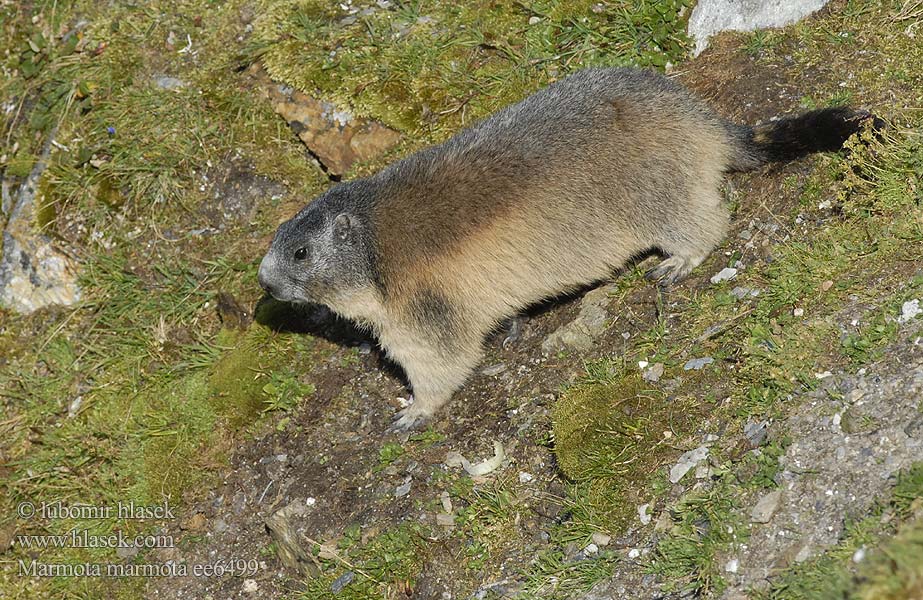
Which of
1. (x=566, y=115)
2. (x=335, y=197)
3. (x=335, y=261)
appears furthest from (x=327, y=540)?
(x=566, y=115)

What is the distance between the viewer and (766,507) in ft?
18.2

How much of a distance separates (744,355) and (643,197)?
5.87 ft

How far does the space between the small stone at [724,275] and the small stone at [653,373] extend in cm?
110

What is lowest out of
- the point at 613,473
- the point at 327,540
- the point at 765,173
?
the point at 327,540

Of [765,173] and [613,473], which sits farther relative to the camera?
[765,173]

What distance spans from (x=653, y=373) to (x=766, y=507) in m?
1.76

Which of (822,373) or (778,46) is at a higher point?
(778,46)

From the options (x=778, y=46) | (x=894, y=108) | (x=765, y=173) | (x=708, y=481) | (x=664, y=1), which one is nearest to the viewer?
(x=708, y=481)

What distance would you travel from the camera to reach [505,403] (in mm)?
7859

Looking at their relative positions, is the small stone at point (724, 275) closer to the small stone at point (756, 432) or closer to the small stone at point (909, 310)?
the small stone at point (909, 310)

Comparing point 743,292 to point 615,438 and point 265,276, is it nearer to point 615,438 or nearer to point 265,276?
point 615,438

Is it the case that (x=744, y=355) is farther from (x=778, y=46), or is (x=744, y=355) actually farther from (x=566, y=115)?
(x=778, y=46)

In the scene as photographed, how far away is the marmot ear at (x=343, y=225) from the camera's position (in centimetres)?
805

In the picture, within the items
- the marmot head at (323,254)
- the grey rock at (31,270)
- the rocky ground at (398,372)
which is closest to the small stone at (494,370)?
the rocky ground at (398,372)
